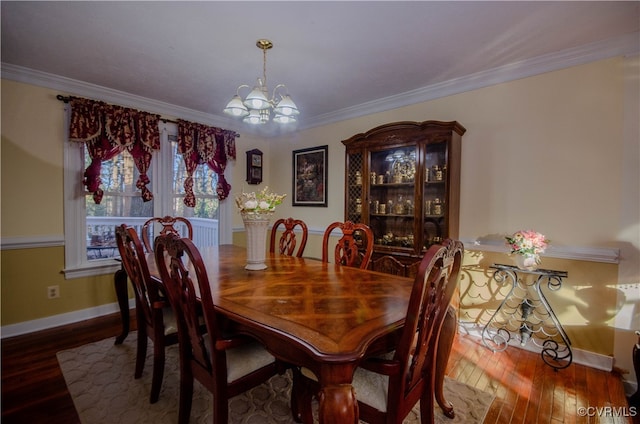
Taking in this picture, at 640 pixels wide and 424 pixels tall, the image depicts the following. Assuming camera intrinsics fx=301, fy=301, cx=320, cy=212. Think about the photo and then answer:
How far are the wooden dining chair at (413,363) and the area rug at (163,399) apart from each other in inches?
18.6

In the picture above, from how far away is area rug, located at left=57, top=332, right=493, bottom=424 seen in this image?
5.53ft

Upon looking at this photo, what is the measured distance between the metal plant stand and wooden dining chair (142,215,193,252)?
2.69 metres

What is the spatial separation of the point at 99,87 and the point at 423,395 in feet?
12.5

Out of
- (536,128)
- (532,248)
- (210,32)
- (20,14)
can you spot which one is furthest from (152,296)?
(536,128)

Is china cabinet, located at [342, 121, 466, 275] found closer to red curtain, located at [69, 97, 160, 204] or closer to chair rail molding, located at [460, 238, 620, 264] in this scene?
chair rail molding, located at [460, 238, 620, 264]

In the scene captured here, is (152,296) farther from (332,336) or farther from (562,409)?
(562,409)

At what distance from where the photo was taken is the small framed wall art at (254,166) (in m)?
4.39

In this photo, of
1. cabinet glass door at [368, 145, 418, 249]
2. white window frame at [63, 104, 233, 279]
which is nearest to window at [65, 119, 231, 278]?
white window frame at [63, 104, 233, 279]

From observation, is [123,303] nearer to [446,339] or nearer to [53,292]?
[53,292]

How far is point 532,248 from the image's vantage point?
2260 mm

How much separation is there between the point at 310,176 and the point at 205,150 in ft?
4.62

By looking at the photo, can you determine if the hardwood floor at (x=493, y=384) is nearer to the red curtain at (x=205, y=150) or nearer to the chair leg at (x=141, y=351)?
the chair leg at (x=141, y=351)

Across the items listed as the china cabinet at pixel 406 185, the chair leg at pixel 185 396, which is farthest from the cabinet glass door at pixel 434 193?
the chair leg at pixel 185 396

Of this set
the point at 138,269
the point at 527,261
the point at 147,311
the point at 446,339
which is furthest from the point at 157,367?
the point at 527,261
